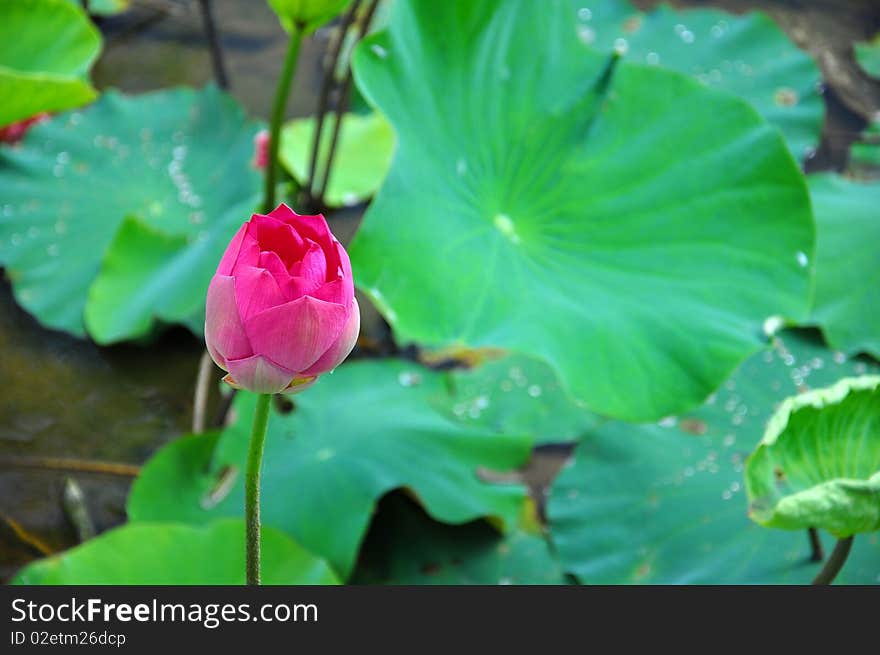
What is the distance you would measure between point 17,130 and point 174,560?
105 cm

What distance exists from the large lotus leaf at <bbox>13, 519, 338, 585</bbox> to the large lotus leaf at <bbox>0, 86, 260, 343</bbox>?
1.35ft

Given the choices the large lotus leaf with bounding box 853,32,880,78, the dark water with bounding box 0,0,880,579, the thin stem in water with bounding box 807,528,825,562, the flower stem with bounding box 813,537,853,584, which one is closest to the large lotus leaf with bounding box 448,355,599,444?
the dark water with bounding box 0,0,880,579

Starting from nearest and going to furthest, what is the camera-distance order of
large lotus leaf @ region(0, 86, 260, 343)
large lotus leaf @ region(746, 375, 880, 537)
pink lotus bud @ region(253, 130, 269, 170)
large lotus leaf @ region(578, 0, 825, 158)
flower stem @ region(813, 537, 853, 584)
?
large lotus leaf @ region(746, 375, 880, 537) → flower stem @ region(813, 537, 853, 584) → large lotus leaf @ region(0, 86, 260, 343) → pink lotus bud @ region(253, 130, 269, 170) → large lotus leaf @ region(578, 0, 825, 158)

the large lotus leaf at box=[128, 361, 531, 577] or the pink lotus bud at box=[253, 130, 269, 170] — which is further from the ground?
the pink lotus bud at box=[253, 130, 269, 170]

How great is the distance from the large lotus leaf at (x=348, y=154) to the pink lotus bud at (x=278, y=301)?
1.19m

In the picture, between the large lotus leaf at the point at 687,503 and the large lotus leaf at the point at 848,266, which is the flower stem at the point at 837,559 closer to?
the large lotus leaf at the point at 687,503

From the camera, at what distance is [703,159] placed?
3.71 ft

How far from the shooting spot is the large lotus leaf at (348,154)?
5.47ft

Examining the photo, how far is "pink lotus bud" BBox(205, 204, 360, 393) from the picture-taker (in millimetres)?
456

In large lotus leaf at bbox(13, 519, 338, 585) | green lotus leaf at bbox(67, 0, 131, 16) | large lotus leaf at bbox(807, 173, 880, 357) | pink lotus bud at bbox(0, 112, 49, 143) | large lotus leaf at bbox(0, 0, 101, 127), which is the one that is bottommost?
green lotus leaf at bbox(67, 0, 131, 16)

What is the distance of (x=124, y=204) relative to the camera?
1498 millimetres

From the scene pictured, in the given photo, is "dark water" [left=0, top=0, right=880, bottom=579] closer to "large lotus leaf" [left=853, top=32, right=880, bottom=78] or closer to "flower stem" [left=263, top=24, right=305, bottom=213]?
"large lotus leaf" [left=853, top=32, right=880, bottom=78]

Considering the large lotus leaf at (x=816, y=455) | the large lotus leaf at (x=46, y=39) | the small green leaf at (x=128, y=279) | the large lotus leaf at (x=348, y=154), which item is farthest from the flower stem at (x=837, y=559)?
the large lotus leaf at (x=46, y=39)
